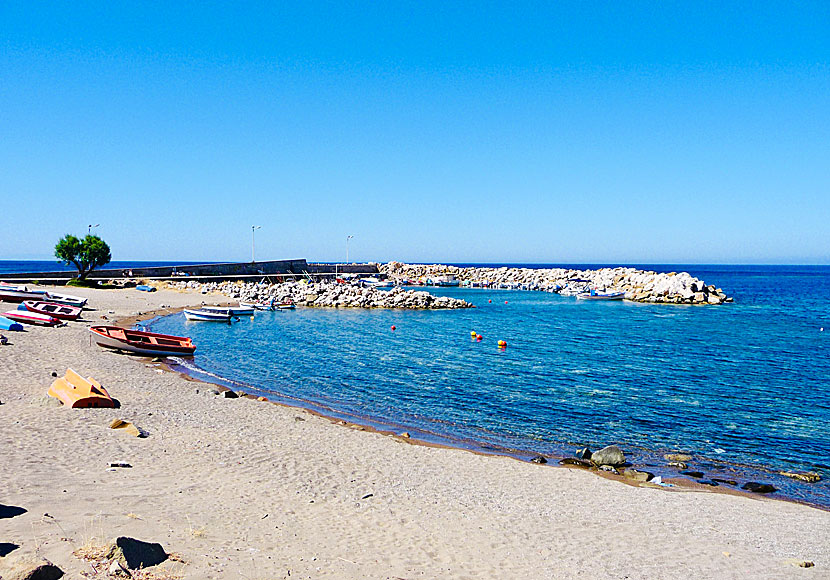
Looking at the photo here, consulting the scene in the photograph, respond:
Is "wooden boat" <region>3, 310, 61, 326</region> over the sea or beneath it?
over

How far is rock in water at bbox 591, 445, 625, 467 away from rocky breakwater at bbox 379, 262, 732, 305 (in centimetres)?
6902

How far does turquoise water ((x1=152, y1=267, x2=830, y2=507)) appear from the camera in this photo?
1803 cm

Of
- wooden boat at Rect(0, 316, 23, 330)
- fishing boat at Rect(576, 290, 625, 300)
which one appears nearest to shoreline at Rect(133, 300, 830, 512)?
wooden boat at Rect(0, 316, 23, 330)

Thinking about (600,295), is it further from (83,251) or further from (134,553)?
(134,553)

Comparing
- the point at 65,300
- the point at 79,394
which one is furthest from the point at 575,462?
the point at 65,300

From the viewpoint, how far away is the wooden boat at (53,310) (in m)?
40.0

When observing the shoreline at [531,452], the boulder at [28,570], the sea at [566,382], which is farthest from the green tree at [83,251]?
the boulder at [28,570]

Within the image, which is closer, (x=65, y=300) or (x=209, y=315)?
(x=65, y=300)

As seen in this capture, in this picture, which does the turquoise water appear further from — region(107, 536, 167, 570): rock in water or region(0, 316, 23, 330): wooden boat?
region(107, 536, 167, 570): rock in water

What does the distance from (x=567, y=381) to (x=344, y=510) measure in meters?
18.4

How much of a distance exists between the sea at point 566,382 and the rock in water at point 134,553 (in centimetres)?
1118

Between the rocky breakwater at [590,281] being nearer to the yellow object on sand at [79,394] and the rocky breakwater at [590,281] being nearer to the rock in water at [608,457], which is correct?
the rock in water at [608,457]

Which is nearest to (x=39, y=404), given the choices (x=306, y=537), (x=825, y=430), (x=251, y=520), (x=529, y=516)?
(x=251, y=520)

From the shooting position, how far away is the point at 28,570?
20.3 feet
